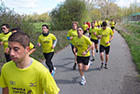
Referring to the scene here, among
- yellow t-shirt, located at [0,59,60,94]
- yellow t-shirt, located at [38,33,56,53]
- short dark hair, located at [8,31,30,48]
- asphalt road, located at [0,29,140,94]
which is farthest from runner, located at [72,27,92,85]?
short dark hair, located at [8,31,30,48]

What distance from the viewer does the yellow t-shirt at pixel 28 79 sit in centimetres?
165

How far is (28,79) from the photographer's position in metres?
1.65

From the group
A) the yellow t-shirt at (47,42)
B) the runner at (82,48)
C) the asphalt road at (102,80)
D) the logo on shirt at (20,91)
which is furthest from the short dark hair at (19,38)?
the yellow t-shirt at (47,42)

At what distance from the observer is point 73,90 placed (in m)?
4.15

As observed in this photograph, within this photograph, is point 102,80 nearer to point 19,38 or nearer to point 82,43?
point 82,43

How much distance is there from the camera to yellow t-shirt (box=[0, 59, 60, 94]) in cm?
165

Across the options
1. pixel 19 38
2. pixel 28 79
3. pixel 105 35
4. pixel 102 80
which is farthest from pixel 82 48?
pixel 19 38

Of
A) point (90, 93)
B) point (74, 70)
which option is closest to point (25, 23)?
point (74, 70)

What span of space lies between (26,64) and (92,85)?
3325mm

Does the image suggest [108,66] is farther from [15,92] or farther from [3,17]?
[3,17]

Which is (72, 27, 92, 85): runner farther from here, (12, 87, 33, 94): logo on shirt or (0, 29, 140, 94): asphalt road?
(12, 87, 33, 94): logo on shirt

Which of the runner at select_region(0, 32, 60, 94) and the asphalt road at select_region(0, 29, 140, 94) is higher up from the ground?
the runner at select_region(0, 32, 60, 94)

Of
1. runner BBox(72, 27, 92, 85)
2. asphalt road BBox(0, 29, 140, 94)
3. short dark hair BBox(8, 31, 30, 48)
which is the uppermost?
short dark hair BBox(8, 31, 30, 48)

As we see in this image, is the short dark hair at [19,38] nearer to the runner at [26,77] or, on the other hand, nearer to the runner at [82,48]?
the runner at [26,77]
